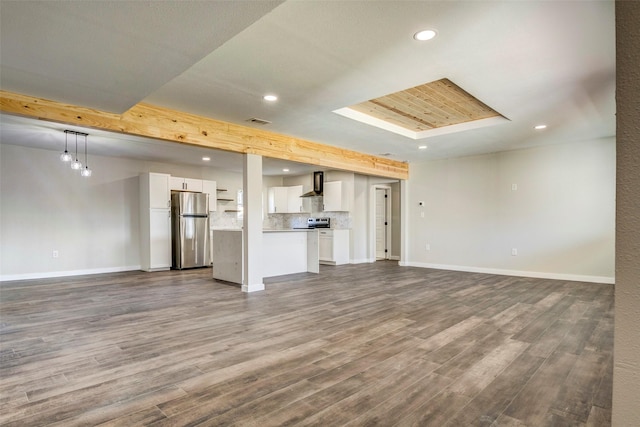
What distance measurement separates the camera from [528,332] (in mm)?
3207

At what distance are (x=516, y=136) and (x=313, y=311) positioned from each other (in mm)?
4323

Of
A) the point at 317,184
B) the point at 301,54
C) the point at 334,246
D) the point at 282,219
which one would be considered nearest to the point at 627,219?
the point at 301,54

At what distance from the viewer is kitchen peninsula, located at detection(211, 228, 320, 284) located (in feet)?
19.1

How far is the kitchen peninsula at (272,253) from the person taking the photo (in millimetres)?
5812

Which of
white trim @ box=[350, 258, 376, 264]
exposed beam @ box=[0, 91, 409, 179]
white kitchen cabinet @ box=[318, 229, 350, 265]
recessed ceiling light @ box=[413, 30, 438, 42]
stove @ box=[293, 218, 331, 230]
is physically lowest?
white trim @ box=[350, 258, 376, 264]

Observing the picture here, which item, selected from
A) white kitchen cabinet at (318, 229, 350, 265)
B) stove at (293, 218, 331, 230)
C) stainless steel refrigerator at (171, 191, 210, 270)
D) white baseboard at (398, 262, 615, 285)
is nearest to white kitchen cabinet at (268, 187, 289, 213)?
stove at (293, 218, 331, 230)

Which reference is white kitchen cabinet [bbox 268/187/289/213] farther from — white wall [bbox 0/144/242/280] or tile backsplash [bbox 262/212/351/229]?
white wall [bbox 0/144/242/280]

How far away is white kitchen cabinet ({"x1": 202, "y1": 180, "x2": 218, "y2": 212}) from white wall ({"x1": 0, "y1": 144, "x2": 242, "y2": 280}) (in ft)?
3.62

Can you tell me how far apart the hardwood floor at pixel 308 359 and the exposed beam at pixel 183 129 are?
2116mm

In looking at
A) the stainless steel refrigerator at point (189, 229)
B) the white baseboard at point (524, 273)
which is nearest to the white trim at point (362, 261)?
the white baseboard at point (524, 273)

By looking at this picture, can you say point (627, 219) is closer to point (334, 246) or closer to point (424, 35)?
point (424, 35)

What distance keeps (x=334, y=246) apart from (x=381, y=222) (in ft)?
7.46

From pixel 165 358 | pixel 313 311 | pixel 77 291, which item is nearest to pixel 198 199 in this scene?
pixel 77 291

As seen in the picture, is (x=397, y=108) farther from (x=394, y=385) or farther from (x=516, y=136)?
(x=394, y=385)
